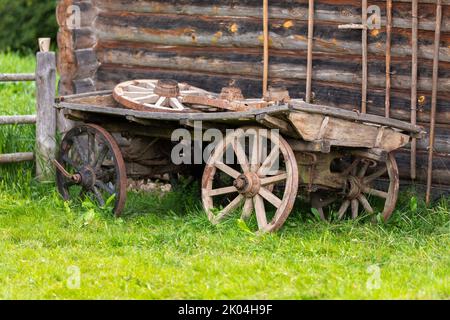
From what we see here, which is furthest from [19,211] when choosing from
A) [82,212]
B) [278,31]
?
[278,31]

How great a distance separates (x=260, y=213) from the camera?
786cm

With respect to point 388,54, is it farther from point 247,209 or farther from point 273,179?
point 247,209

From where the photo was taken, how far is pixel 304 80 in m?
9.31

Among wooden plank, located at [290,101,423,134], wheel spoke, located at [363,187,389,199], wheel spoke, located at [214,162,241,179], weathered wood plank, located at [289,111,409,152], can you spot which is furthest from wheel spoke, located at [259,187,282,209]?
wheel spoke, located at [363,187,389,199]

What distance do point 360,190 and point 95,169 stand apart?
2283 millimetres

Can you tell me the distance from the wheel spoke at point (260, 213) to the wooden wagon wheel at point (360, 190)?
0.83 m

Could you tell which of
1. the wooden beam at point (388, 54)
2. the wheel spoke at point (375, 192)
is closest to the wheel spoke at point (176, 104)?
the wheel spoke at point (375, 192)

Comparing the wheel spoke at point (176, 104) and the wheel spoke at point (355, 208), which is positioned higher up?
the wheel spoke at point (176, 104)

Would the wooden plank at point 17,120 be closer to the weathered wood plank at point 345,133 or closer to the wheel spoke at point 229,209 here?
the wheel spoke at point 229,209

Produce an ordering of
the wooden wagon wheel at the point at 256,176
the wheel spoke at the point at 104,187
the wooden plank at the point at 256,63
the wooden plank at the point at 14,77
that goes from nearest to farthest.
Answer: the wooden wagon wheel at the point at 256,176 < the wheel spoke at the point at 104,187 < the wooden plank at the point at 256,63 < the wooden plank at the point at 14,77

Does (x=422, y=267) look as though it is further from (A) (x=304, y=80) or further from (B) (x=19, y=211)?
(B) (x=19, y=211)

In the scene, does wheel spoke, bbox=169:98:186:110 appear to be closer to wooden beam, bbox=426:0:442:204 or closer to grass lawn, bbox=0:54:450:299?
grass lawn, bbox=0:54:450:299

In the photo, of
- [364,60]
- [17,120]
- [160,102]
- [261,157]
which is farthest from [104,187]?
[364,60]

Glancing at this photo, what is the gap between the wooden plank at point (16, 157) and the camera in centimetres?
973
